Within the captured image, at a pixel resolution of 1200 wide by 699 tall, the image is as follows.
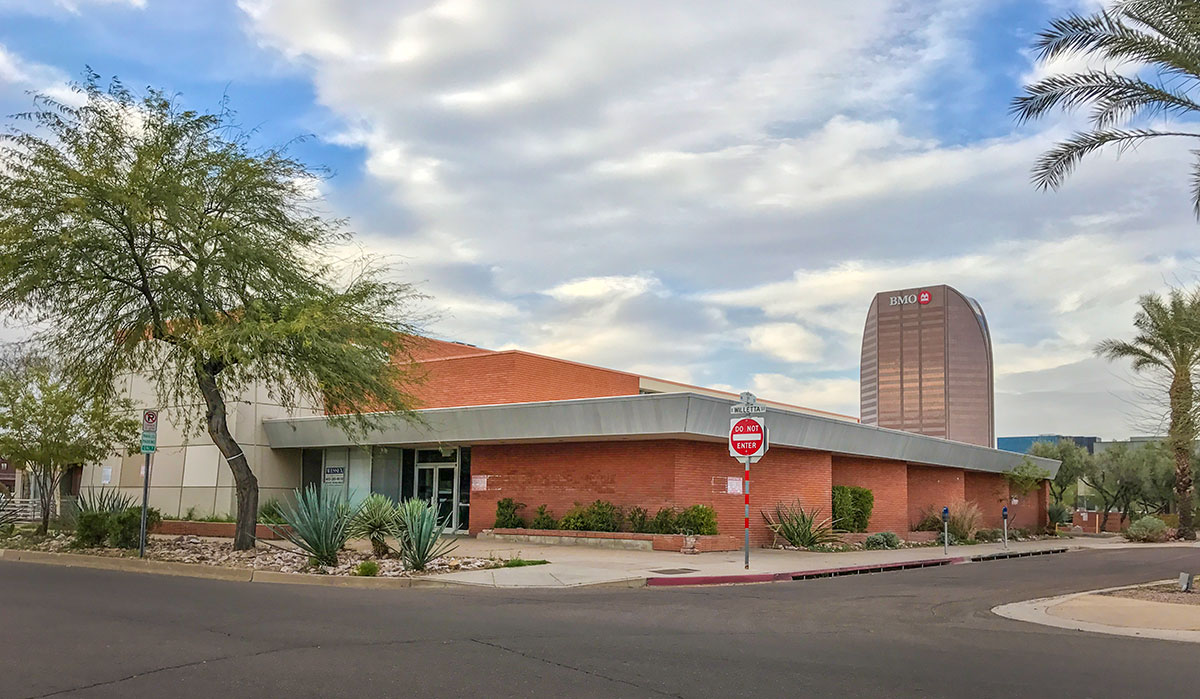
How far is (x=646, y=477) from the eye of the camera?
26.7m

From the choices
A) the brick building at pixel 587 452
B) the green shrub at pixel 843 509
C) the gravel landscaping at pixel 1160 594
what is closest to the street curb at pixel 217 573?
the brick building at pixel 587 452

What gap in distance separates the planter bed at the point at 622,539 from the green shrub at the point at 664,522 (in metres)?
0.37

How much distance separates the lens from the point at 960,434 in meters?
144

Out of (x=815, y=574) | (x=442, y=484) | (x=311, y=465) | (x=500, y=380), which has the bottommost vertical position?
(x=815, y=574)

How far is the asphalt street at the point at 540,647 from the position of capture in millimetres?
8094

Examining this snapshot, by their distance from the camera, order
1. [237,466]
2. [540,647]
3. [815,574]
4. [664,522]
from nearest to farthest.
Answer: [540,647] < [815,574] < [237,466] < [664,522]

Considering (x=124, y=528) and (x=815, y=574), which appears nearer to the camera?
(x=815, y=574)

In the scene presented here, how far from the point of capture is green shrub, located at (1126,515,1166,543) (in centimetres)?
4234

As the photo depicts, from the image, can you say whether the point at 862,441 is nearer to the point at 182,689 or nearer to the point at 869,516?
the point at 869,516

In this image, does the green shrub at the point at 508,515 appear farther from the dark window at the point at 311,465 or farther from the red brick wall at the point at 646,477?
the dark window at the point at 311,465

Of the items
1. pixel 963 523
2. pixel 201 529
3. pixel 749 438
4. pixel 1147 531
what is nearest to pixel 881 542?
pixel 963 523

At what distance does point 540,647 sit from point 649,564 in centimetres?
1153

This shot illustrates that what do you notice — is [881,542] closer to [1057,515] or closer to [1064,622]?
[1064,622]

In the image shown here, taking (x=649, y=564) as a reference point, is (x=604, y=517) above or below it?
above
